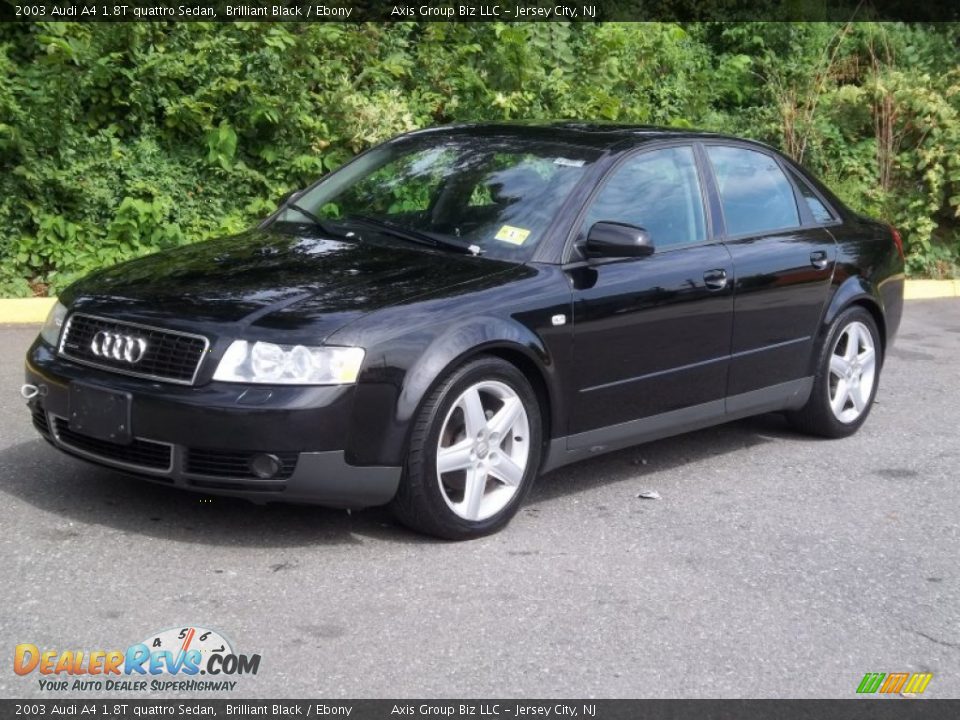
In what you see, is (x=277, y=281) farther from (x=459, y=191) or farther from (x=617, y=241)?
(x=617, y=241)

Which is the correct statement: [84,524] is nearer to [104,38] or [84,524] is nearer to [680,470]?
[680,470]

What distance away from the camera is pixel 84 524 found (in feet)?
17.3

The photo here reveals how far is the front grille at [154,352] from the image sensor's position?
4.96 meters

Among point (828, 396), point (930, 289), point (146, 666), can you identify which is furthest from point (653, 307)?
point (930, 289)

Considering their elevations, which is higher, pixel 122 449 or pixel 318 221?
pixel 318 221

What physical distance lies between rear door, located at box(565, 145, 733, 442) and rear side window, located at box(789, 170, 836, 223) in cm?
95

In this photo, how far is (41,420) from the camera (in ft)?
17.8

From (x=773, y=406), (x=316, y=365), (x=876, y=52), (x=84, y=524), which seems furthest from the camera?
(x=876, y=52)

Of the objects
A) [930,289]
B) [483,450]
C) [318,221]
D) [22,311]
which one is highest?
[318,221]

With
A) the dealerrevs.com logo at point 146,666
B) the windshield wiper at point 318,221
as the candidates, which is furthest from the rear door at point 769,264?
the dealerrevs.com logo at point 146,666

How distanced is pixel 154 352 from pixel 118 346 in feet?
0.62
